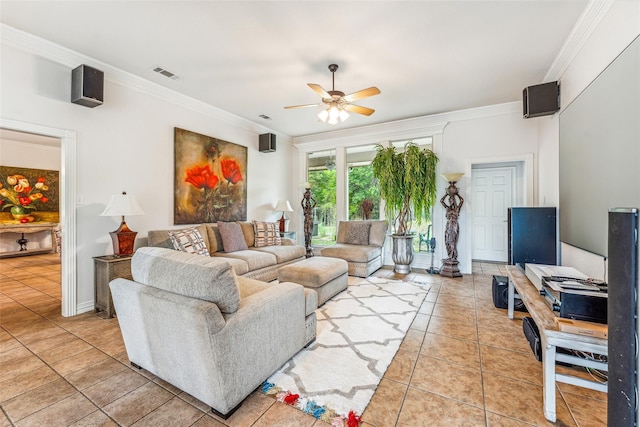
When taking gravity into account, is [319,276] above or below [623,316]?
below

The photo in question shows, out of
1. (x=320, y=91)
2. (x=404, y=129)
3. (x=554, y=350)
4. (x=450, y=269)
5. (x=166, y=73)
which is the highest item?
(x=166, y=73)

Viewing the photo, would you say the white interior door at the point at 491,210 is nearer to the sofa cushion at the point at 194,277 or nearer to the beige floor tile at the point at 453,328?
the beige floor tile at the point at 453,328

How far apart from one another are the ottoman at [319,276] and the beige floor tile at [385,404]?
142 cm

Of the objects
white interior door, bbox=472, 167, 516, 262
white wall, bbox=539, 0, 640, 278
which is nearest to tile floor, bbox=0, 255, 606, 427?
white wall, bbox=539, 0, 640, 278

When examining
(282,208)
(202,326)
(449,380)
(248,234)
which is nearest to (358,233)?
(282,208)

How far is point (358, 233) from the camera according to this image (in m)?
5.20

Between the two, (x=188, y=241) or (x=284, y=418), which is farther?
(x=188, y=241)

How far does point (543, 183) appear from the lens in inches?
159

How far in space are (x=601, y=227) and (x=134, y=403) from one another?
329 cm

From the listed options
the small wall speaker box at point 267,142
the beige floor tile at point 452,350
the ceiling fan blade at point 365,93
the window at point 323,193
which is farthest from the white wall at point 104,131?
the beige floor tile at point 452,350

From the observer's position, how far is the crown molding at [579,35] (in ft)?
7.23

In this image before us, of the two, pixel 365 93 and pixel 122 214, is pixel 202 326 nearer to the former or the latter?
pixel 122 214

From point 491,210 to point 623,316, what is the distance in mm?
5240

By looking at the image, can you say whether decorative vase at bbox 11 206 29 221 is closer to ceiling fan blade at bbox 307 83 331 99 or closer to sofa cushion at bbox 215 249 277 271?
sofa cushion at bbox 215 249 277 271
